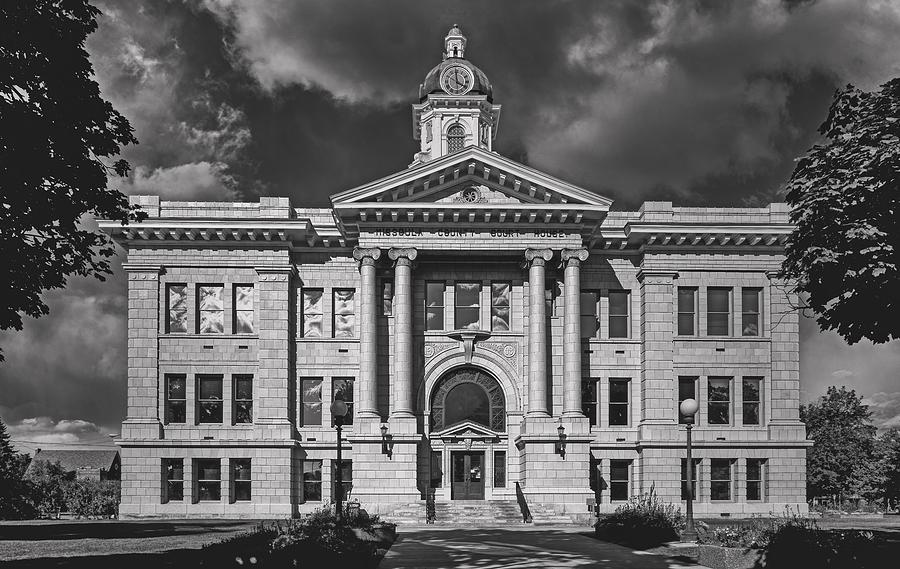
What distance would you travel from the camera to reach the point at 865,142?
2514cm

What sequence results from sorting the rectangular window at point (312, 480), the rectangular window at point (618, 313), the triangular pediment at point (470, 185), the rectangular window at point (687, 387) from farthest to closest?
1. the rectangular window at point (618, 313)
2. the rectangular window at point (687, 387)
3. the rectangular window at point (312, 480)
4. the triangular pediment at point (470, 185)

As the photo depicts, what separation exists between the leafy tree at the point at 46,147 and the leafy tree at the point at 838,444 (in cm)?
7504

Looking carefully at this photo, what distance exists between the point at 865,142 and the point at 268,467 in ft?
107

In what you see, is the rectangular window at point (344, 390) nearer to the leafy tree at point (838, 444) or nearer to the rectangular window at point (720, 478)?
the rectangular window at point (720, 478)

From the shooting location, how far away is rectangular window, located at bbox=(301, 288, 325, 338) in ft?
168

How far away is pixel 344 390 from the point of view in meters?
50.8

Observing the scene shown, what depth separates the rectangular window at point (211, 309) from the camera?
50.5 metres

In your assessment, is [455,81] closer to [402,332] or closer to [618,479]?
→ [402,332]

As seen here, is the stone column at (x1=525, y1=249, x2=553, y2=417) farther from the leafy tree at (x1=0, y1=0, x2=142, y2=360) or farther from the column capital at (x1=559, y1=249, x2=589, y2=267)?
the leafy tree at (x1=0, y1=0, x2=142, y2=360)

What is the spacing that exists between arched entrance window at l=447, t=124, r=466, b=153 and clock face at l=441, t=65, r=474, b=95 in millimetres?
2301

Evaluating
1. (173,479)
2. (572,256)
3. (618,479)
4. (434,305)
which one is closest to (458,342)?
(434,305)

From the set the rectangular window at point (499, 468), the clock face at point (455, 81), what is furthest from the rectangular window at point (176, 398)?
the clock face at point (455, 81)

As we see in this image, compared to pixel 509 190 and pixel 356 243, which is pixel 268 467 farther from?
pixel 509 190

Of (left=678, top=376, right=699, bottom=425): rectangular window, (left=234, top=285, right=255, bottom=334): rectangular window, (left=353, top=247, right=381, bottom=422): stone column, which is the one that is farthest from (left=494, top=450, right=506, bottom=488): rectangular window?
(left=234, top=285, right=255, bottom=334): rectangular window
